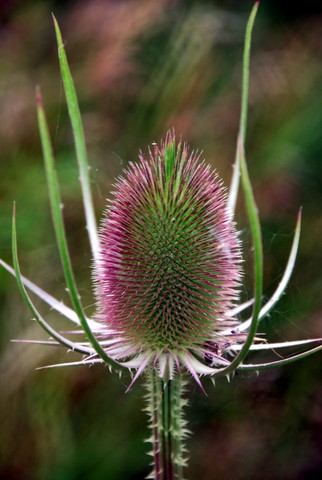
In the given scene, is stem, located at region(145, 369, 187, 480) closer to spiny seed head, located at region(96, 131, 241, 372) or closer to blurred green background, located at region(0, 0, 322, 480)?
spiny seed head, located at region(96, 131, 241, 372)

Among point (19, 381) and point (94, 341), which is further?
point (19, 381)

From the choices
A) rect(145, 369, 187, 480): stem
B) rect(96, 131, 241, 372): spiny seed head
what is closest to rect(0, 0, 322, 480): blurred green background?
rect(96, 131, 241, 372): spiny seed head

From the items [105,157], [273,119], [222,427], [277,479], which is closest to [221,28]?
[273,119]

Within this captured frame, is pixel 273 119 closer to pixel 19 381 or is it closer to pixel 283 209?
pixel 283 209

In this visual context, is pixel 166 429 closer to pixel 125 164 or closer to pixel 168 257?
pixel 168 257

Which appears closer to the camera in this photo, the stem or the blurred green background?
the stem
